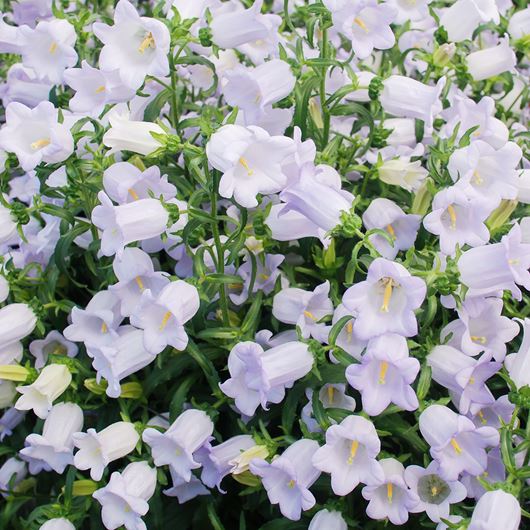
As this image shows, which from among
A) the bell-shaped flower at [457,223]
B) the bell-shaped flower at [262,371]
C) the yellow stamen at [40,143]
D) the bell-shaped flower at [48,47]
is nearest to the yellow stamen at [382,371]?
the bell-shaped flower at [262,371]

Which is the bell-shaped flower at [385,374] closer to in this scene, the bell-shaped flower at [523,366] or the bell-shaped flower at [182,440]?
the bell-shaped flower at [523,366]

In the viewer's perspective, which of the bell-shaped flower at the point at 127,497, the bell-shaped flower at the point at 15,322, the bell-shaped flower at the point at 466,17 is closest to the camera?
the bell-shaped flower at the point at 127,497

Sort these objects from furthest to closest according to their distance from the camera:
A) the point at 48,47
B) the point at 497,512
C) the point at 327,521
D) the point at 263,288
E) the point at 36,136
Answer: the point at 48,47
the point at 263,288
the point at 36,136
the point at 327,521
the point at 497,512

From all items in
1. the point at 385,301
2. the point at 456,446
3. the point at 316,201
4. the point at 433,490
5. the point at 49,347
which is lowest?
the point at 49,347

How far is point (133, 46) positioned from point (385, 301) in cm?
116

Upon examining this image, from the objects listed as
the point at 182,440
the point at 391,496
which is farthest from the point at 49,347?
the point at 391,496

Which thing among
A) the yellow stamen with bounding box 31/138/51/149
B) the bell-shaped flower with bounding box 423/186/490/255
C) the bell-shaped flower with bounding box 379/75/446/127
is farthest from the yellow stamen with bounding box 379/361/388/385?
the yellow stamen with bounding box 31/138/51/149

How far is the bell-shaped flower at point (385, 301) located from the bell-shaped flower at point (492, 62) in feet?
4.46

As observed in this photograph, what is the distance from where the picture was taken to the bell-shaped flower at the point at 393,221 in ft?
9.23

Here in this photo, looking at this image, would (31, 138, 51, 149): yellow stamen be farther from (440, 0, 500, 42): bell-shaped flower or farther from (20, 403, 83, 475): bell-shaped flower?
(440, 0, 500, 42): bell-shaped flower

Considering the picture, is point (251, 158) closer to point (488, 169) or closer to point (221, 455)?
point (488, 169)

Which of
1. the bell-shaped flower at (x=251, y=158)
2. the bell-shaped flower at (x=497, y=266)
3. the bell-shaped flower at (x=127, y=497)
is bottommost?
the bell-shaped flower at (x=127, y=497)

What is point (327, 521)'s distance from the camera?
247cm

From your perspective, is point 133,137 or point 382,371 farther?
point 133,137
